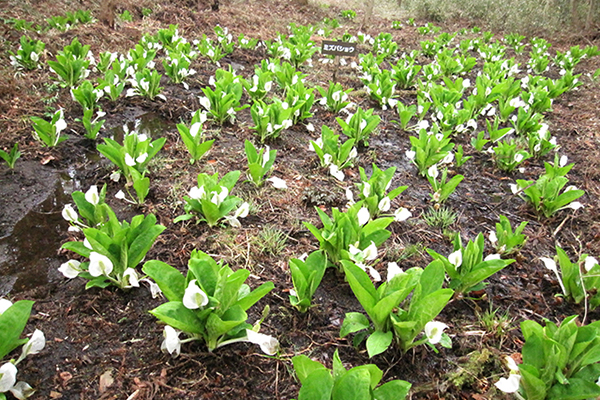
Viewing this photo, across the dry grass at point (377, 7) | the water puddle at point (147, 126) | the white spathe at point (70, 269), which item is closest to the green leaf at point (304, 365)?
the white spathe at point (70, 269)

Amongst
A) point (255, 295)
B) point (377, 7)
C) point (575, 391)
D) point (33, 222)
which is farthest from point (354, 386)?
point (377, 7)

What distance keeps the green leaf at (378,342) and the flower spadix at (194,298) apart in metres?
0.70

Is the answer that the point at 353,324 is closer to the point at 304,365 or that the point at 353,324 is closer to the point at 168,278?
the point at 304,365

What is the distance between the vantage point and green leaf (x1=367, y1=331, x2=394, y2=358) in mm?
1553

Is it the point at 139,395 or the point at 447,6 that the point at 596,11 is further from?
the point at 139,395

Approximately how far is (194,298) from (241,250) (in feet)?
2.87

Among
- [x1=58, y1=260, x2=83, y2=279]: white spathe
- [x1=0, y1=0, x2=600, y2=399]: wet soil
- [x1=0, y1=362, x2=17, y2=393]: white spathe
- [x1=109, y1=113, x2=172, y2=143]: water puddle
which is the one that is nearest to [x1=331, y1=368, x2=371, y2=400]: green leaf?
[x1=0, y1=0, x2=600, y2=399]: wet soil

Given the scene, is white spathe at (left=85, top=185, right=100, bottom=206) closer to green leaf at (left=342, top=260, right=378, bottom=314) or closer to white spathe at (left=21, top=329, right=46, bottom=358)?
white spathe at (left=21, top=329, right=46, bottom=358)

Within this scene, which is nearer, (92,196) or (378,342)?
(378,342)

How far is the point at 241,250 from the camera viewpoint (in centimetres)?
231

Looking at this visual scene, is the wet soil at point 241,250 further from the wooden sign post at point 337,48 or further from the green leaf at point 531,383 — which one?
the wooden sign post at point 337,48

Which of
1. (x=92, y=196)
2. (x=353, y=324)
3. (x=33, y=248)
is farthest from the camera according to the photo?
(x=33, y=248)

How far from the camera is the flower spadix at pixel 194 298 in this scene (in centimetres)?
141

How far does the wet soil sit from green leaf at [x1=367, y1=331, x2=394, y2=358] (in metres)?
0.16
